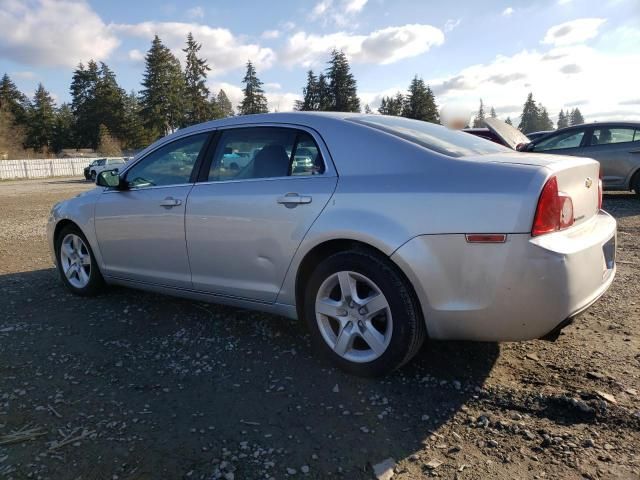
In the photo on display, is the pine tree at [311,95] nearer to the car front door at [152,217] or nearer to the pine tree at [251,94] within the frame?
the pine tree at [251,94]

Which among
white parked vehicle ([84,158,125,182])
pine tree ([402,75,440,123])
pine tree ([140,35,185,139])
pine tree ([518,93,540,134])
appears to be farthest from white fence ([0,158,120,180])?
pine tree ([518,93,540,134])

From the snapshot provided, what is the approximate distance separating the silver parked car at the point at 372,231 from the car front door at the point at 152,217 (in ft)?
0.05

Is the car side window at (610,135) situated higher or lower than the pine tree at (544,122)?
lower

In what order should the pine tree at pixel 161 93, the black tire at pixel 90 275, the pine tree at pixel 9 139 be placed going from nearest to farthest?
the black tire at pixel 90 275
the pine tree at pixel 9 139
the pine tree at pixel 161 93

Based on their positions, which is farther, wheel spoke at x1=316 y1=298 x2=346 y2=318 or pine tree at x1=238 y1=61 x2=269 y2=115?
pine tree at x1=238 y1=61 x2=269 y2=115

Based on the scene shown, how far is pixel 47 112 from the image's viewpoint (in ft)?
247

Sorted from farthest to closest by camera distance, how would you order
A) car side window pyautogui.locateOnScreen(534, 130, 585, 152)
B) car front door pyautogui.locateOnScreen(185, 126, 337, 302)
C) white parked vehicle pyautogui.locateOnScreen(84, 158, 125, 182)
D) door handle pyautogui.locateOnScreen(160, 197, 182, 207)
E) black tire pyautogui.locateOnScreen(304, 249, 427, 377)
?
white parked vehicle pyautogui.locateOnScreen(84, 158, 125, 182), car side window pyautogui.locateOnScreen(534, 130, 585, 152), door handle pyautogui.locateOnScreen(160, 197, 182, 207), car front door pyautogui.locateOnScreen(185, 126, 337, 302), black tire pyautogui.locateOnScreen(304, 249, 427, 377)

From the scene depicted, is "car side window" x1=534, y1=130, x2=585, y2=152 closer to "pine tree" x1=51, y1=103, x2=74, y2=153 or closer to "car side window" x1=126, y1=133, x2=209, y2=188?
"car side window" x1=126, y1=133, x2=209, y2=188

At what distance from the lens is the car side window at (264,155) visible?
3229 millimetres

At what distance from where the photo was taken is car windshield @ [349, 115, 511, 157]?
9.77 feet

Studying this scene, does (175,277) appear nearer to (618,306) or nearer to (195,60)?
(618,306)

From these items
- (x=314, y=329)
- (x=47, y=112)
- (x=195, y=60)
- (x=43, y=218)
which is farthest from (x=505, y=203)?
(x=47, y=112)

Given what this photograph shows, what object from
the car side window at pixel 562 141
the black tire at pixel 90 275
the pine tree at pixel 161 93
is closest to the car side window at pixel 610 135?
the car side window at pixel 562 141

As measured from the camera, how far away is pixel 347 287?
2934 millimetres
